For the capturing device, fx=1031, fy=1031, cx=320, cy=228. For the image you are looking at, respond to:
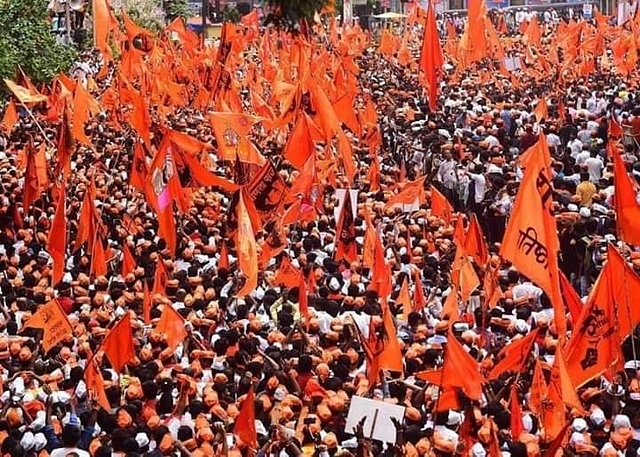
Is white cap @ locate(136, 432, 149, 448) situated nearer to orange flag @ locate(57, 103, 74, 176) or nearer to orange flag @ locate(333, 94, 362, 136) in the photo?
orange flag @ locate(57, 103, 74, 176)

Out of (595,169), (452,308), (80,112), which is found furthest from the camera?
(80,112)

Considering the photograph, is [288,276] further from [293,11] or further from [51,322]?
[293,11]

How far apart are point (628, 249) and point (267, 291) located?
10.8 feet

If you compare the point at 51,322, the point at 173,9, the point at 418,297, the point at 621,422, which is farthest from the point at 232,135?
the point at 173,9

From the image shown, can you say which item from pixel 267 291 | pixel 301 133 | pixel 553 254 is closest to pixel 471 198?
pixel 301 133

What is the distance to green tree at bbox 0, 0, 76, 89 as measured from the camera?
18.0m

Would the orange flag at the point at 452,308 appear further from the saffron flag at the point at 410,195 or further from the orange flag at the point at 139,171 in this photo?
the orange flag at the point at 139,171

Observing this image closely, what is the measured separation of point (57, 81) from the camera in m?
15.4

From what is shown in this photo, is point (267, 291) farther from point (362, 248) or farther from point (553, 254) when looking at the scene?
point (553, 254)

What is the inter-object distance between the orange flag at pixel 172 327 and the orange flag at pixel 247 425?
4.68ft

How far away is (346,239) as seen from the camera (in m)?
9.27

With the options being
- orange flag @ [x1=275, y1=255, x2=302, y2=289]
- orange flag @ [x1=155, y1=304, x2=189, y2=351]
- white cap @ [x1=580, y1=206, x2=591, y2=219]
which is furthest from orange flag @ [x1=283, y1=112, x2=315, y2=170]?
orange flag @ [x1=155, y1=304, x2=189, y2=351]

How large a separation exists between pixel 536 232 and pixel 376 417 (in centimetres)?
166

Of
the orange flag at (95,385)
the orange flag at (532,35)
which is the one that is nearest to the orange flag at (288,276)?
the orange flag at (95,385)
